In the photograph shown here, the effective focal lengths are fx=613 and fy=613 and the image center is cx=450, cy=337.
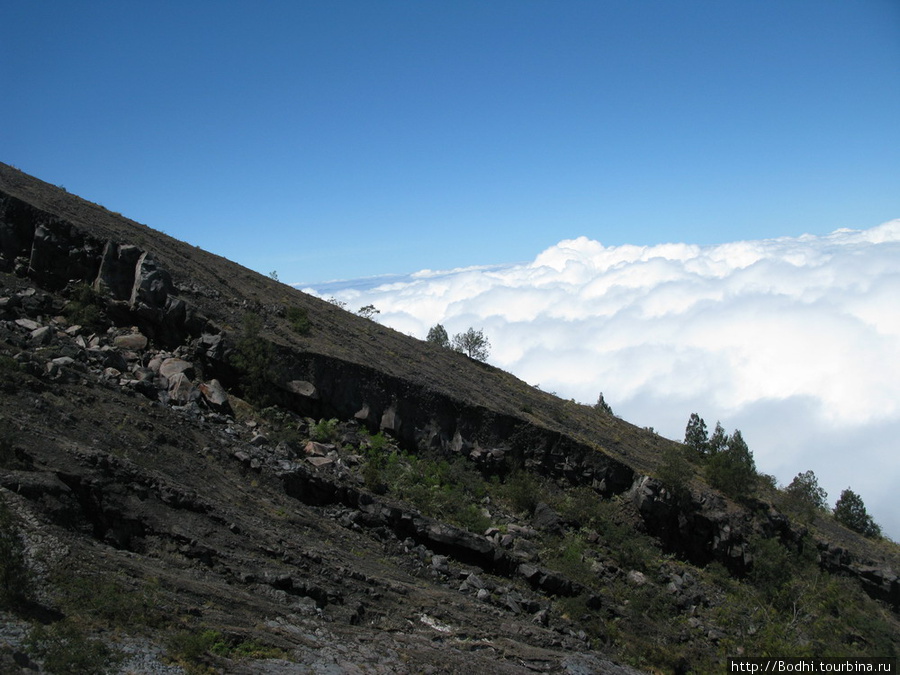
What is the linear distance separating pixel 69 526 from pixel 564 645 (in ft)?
33.9

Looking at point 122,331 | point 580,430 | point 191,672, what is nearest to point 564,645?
point 191,672

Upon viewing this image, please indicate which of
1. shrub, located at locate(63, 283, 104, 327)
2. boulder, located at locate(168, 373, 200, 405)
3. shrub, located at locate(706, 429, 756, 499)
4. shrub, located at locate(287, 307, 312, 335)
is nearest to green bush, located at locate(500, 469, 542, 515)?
shrub, located at locate(706, 429, 756, 499)

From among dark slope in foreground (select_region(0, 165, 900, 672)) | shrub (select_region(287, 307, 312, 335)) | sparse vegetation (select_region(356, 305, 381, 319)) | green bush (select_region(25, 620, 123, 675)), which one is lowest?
green bush (select_region(25, 620, 123, 675))

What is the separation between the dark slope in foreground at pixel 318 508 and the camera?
34.6 feet

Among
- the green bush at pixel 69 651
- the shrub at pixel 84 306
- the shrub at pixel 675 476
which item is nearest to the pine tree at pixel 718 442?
the shrub at pixel 675 476

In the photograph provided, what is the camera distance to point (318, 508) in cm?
1625

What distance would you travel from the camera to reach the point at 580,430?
1088 inches

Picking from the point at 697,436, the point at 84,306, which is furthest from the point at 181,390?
the point at 697,436

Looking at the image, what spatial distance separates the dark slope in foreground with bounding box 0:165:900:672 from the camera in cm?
1053

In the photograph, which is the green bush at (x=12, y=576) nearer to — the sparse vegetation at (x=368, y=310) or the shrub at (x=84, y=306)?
the shrub at (x=84, y=306)

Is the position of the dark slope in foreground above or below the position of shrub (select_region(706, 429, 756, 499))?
below

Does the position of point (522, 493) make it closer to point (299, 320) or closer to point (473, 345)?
point (299, 320)

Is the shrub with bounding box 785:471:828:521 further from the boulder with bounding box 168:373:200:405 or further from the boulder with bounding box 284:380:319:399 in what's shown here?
the boulder with bounding box 168:373:200:405

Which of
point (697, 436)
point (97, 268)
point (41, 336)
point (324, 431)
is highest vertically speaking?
point (697, 436)
